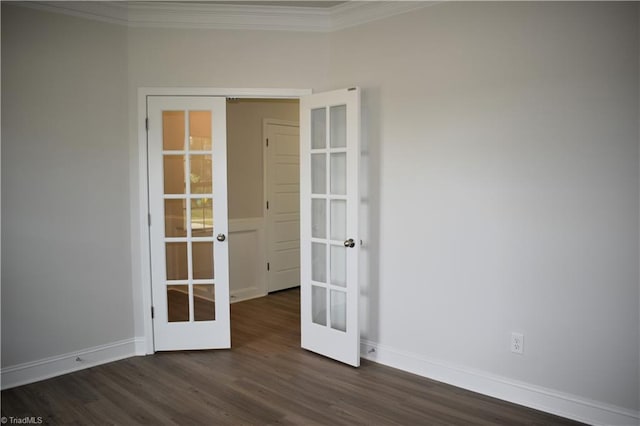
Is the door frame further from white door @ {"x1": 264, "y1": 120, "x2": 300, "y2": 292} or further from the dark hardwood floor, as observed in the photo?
white door @ {"x1": 264, "y1": 120, "x2": 300, "y2": 292}

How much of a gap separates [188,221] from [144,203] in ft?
1.21

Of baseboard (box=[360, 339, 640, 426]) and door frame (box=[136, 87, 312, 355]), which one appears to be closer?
baseboard (box=[360, 339, 640, 426])

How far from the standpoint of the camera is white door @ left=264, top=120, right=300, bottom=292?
236 inches

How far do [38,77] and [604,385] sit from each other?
4097mm

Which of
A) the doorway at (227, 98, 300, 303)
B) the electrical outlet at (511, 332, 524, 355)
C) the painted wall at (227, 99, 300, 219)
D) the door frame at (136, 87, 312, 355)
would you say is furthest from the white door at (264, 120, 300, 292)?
the electrical outlet at (511, 332, 524, 355)

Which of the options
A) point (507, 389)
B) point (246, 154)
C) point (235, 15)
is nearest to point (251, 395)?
point (507, 389)

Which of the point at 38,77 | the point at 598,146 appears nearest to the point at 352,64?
the point at 598,146

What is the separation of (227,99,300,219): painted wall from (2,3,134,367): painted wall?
1.79 meters

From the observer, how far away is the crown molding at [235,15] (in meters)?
3.69

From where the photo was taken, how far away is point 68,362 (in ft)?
12.0

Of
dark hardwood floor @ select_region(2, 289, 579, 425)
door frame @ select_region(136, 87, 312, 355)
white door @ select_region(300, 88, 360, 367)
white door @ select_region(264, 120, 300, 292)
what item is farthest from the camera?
white door @ select_region(264, 120, 300, 292)

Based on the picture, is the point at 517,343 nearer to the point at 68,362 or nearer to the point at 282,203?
the point at 68,362

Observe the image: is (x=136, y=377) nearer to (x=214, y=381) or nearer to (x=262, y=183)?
(x=214, y=381)

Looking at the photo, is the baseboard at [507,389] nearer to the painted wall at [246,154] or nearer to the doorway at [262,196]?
the doorway at [262,196]
